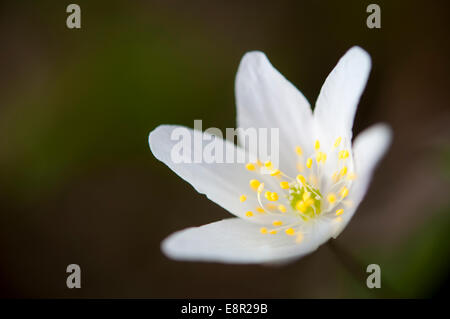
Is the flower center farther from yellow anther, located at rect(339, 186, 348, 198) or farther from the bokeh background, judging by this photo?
the bokeh background

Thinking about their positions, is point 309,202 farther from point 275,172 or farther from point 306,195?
point 275,172

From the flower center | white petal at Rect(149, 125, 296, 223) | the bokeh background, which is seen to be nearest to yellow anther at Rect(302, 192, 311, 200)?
the flower center

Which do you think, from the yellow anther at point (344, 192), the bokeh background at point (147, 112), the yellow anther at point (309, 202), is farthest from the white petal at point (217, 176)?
the bokeh background at point (147, 112)

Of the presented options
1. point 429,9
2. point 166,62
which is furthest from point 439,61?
point 166,62

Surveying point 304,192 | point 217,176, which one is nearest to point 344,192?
point 304,192

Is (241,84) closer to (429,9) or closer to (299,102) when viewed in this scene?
(299,102)

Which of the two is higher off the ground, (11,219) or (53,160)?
(53,160)

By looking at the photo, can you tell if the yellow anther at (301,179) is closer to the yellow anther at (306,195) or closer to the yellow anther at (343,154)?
the yellow anther at (306,195)
